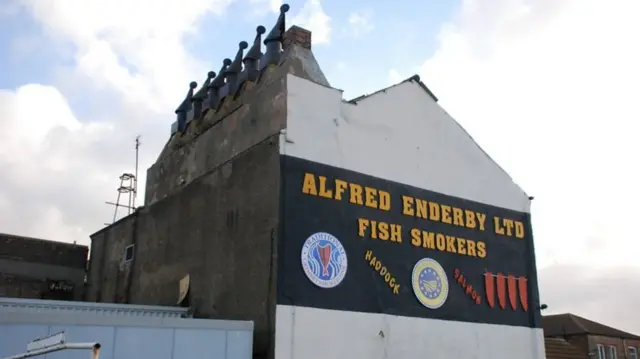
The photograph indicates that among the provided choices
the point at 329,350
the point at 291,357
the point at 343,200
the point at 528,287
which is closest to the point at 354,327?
the point at 329,350

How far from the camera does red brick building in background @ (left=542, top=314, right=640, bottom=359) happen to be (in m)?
Result: 48.2

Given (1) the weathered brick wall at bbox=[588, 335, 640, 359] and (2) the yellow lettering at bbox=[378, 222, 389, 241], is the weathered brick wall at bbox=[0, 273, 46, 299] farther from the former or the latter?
(1) the weathered brick wall at bbox=[588, 335, 640, 359]

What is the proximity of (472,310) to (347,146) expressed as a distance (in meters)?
6.27

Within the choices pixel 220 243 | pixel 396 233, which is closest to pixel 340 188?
pixel 396 233

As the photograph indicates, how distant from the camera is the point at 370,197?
1747 cm

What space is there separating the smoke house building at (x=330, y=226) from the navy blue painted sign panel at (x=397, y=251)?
4cm

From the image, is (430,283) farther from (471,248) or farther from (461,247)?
(471,248)

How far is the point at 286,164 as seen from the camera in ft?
52.4

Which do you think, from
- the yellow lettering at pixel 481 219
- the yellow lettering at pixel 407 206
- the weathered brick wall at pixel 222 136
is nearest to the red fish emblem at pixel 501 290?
the yellow lettering at pixel 481 219

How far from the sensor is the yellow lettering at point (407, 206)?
1821cm

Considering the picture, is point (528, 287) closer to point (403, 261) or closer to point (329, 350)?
point (403, 261)

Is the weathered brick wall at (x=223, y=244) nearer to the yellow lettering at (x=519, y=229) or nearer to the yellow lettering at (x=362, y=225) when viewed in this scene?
the yellow lettering at (x=362, y=225)

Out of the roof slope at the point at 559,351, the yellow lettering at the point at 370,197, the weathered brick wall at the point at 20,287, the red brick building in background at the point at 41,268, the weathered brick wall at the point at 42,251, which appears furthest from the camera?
the roof slope at the point at 559,351

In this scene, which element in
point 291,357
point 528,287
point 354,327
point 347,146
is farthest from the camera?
point 528,287
